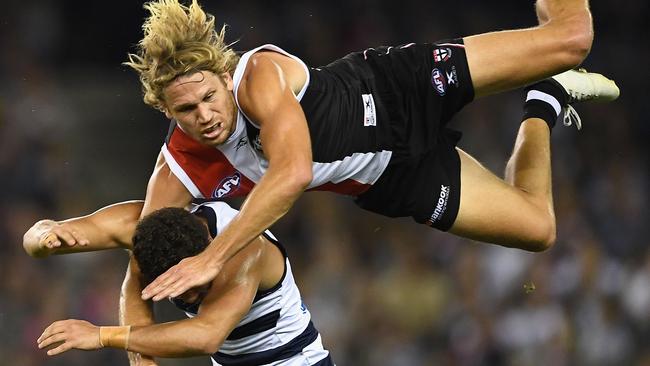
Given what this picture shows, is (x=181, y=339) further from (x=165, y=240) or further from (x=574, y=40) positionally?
(x=574, y=40)

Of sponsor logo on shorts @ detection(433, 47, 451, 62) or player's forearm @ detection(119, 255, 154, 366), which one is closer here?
player's forearm @ detection(119, 255, 154, 366)

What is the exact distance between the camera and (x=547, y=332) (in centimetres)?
848

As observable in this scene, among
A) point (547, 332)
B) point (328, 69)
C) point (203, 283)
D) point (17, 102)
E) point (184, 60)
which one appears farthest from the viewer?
point (17, 102)

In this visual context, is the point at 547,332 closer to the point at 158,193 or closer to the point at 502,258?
the point at 502,258

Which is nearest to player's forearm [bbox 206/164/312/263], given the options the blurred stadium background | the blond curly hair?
the blond curly hair

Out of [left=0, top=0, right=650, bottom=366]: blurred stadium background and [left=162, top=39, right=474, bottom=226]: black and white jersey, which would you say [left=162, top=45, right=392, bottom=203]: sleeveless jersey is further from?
[left=0, top=0, right=650, bottom=366]: blurred stadium background

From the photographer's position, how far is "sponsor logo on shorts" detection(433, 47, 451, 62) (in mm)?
5289

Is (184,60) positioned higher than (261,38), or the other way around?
(184,60)

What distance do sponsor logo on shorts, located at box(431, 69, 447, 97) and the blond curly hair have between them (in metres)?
0.95

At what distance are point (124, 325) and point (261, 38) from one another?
5.92 metres

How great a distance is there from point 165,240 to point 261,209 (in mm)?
377

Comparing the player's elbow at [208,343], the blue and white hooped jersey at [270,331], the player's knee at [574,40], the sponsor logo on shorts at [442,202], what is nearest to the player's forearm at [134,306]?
the blue and white hooped jersey at [270,331]

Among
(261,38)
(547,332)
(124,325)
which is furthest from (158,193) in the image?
(261,38)

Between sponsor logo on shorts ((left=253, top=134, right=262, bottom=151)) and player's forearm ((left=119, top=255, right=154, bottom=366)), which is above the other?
sponsor logo on shorts ((left=253, top=134, right=262, bottom=151))
